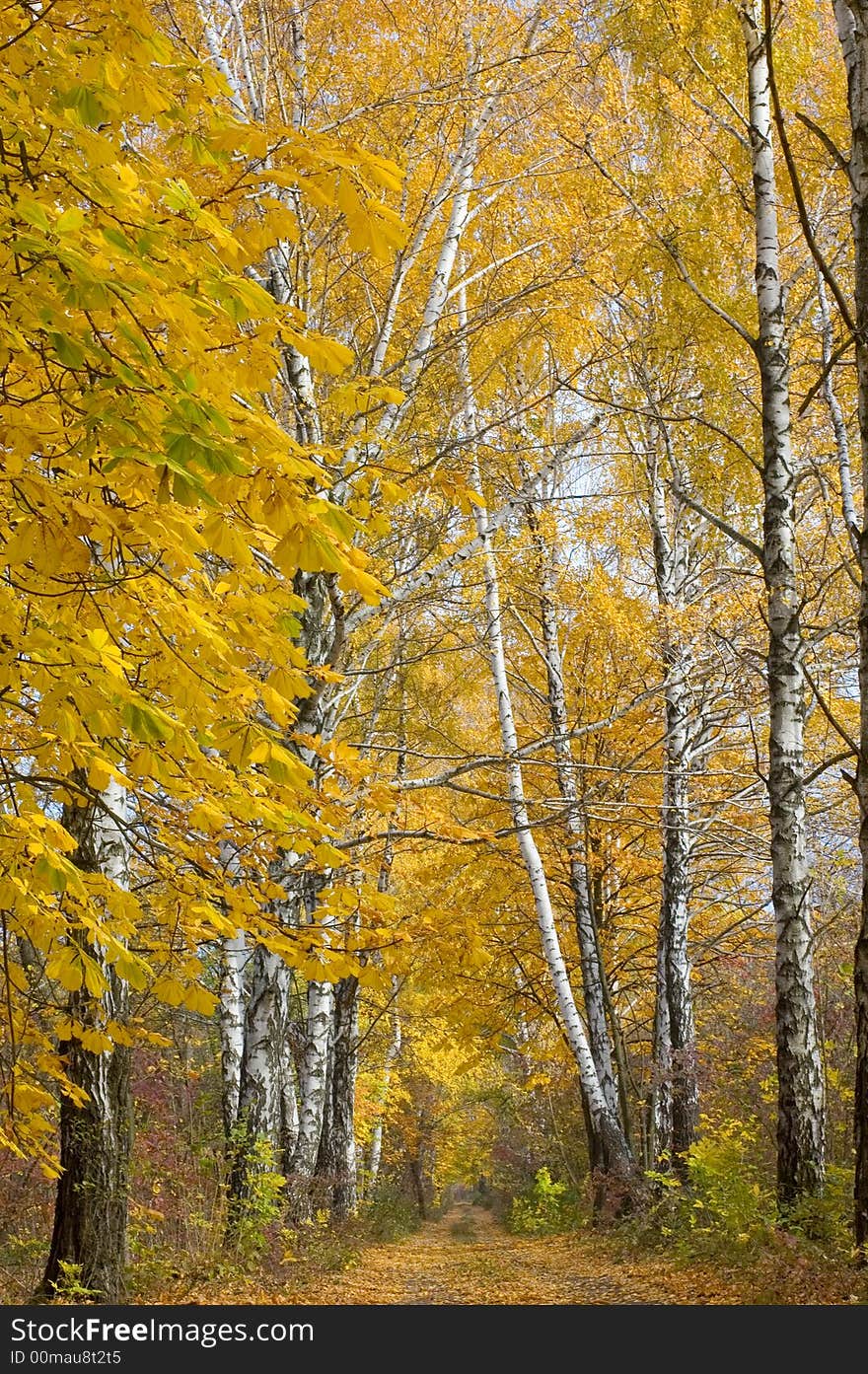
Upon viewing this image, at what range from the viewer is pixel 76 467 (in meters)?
2.43

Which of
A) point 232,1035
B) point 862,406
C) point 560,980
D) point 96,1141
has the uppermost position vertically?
point 862,406

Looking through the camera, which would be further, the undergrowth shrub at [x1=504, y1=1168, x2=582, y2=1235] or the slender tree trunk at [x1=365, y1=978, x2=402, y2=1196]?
the slender tree trunk at [x1=365, y1=978, x2=402, y2=1196]

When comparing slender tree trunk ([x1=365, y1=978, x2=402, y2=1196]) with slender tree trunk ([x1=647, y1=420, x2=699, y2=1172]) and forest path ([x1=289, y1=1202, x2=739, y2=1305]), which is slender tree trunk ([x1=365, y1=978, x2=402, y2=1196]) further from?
slender tree trunk ([x1=647, y1=420, x2=699, y2=1172])

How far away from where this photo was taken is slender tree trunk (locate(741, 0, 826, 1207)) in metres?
5.31

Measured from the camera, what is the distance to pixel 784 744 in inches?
220

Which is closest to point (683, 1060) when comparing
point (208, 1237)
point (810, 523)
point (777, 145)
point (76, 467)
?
point (208, 1237)

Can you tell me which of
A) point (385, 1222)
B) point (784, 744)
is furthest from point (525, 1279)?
point (385, 1222)

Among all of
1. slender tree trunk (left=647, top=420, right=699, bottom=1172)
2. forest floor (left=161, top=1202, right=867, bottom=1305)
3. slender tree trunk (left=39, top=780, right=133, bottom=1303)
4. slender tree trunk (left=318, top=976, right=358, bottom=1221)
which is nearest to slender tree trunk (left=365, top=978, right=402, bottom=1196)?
slender tree trunk (left=318, top=976, right=358, bottom=1221)

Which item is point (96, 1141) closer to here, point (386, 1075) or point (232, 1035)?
point (232, 1035)

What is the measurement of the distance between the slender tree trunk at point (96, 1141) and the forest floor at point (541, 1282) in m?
0.83

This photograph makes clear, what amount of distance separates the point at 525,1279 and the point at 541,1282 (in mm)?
387

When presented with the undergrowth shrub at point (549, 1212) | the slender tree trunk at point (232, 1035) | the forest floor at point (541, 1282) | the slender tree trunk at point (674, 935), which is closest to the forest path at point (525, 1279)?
the forest floor at point (541, 1282)

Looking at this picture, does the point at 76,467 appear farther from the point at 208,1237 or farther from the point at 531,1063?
the point at 531,1063

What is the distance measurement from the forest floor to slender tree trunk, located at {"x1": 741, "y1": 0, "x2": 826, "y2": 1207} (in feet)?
2.55
